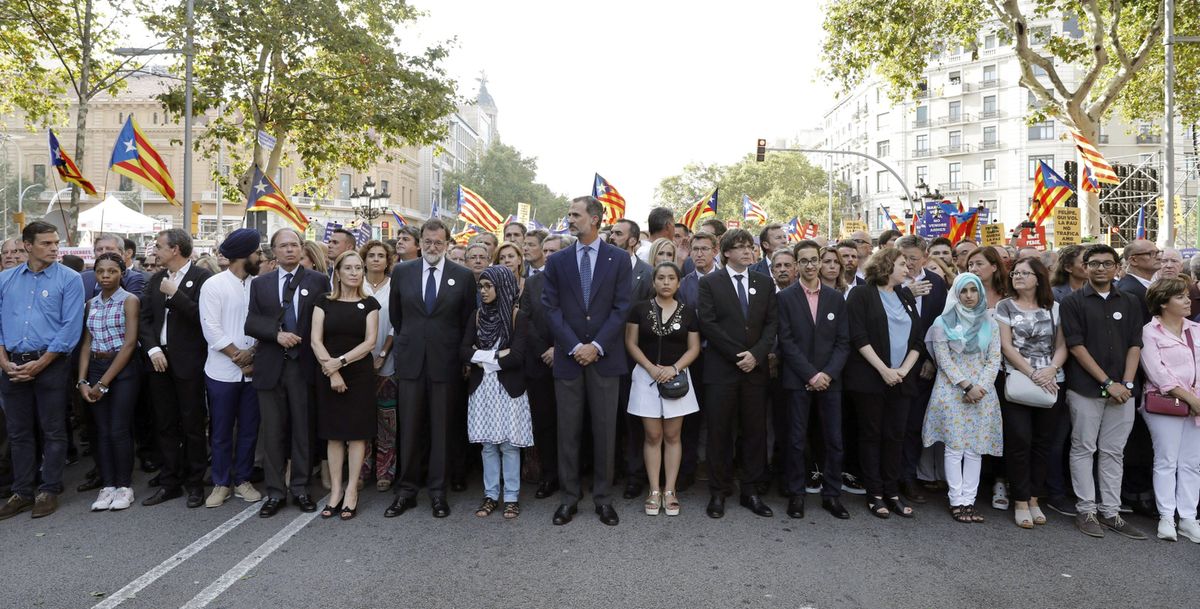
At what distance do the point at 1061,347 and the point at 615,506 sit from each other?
11.8ft

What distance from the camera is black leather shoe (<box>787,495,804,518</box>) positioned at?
614cm

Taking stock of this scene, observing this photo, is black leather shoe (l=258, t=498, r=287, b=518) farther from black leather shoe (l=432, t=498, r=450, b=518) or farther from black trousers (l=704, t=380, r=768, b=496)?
black trousers (l=704, t=380, r=768, b=496)

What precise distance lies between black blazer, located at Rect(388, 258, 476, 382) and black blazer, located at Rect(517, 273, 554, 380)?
440mm

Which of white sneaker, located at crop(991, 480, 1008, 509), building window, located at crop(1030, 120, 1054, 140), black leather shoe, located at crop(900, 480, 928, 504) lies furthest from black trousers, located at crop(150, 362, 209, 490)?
building window, located at crop(1030, 120, 1054, 140)

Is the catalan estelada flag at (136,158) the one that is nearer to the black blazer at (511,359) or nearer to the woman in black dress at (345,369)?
the woman in black dress at (345,369)

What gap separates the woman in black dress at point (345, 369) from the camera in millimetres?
6141

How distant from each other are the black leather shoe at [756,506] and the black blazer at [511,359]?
195cm

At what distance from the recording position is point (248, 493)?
6.54 meters

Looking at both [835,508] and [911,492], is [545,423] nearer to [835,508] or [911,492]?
[835,508]

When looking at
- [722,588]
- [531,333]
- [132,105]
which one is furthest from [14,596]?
[132,105]

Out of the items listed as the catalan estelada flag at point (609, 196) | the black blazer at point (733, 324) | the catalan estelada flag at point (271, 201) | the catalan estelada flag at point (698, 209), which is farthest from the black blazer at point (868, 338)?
the catalan estelada flag at point (271, 201)

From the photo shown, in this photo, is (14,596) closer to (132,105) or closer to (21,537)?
(21,537)

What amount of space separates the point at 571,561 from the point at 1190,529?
14.4ft

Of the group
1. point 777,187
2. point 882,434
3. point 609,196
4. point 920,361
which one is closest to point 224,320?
point 882,434
